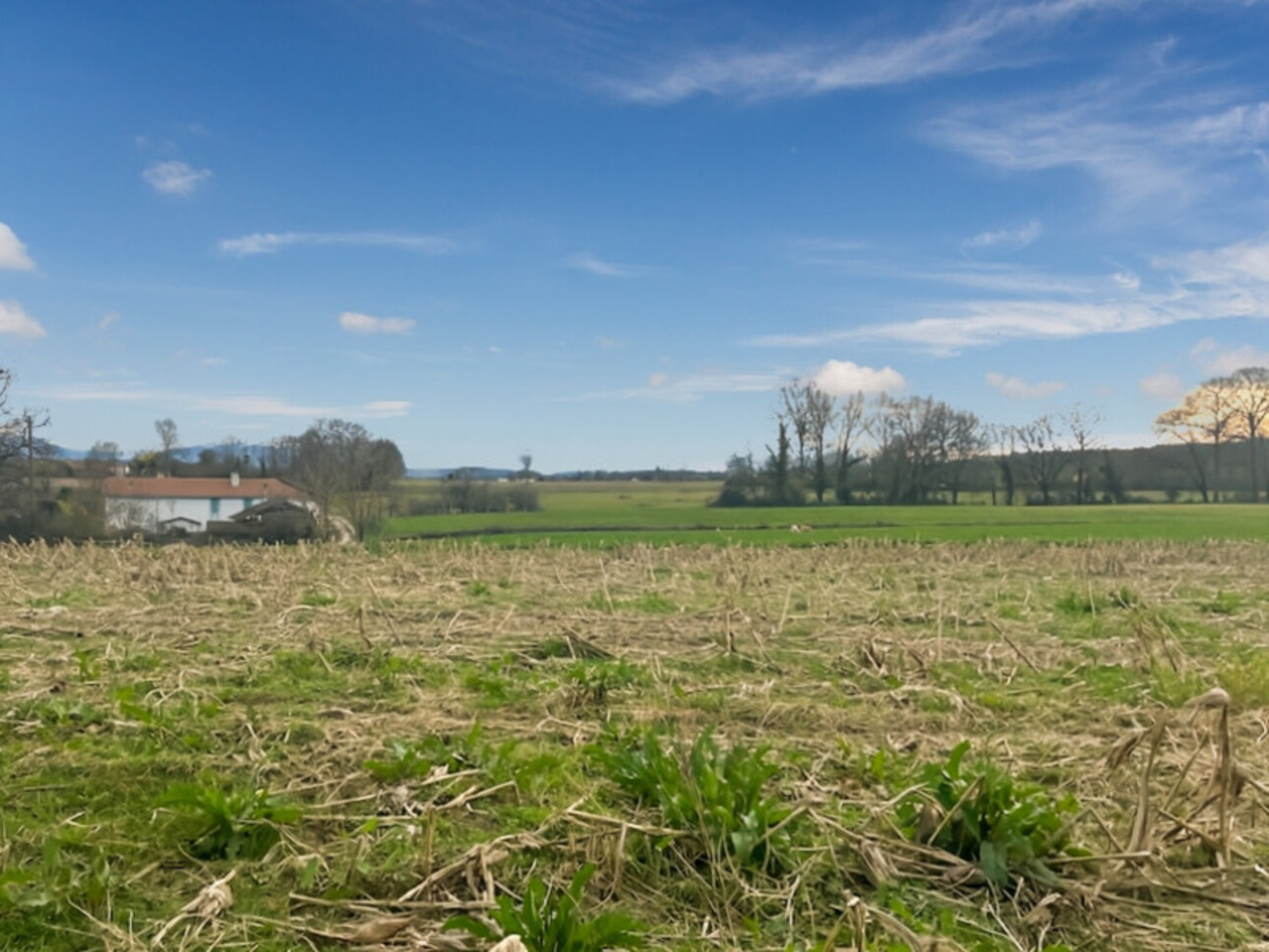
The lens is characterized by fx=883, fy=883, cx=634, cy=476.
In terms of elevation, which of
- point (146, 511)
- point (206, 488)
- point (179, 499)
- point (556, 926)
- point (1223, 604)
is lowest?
point (1223, 604)

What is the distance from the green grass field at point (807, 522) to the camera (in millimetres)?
29125

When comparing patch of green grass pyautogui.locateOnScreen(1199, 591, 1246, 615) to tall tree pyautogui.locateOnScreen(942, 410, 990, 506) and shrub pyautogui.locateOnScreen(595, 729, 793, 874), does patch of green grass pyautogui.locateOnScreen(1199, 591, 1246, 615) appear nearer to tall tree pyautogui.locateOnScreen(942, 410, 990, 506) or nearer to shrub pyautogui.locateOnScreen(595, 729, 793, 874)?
shrub pyautogui.locateOnScreen(595, 729, 793, 874)

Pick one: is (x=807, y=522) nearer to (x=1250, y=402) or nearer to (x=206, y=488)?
(x=1250, y=402)

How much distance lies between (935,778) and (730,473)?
2049 inches

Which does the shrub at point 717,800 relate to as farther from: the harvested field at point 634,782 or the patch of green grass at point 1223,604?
the patch of green grass at point 1223,604

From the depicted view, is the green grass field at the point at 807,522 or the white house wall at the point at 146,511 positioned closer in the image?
the green grass field at the point at 807,522

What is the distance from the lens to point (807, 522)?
41719mm

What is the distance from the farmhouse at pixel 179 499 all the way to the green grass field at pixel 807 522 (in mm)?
9533

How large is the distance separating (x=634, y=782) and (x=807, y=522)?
38602 millimetres

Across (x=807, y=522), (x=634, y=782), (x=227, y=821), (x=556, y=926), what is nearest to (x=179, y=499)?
(x=807, y=522)

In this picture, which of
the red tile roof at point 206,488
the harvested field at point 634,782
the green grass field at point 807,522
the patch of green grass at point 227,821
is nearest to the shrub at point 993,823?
the harvested field at point 634,782

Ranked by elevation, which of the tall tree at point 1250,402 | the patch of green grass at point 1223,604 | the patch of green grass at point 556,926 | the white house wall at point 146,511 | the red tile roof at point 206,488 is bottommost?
the patch of green grass at point 1223,604

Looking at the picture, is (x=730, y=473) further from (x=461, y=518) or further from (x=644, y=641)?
(x=644, y=641)

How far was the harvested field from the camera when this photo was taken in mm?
3053
